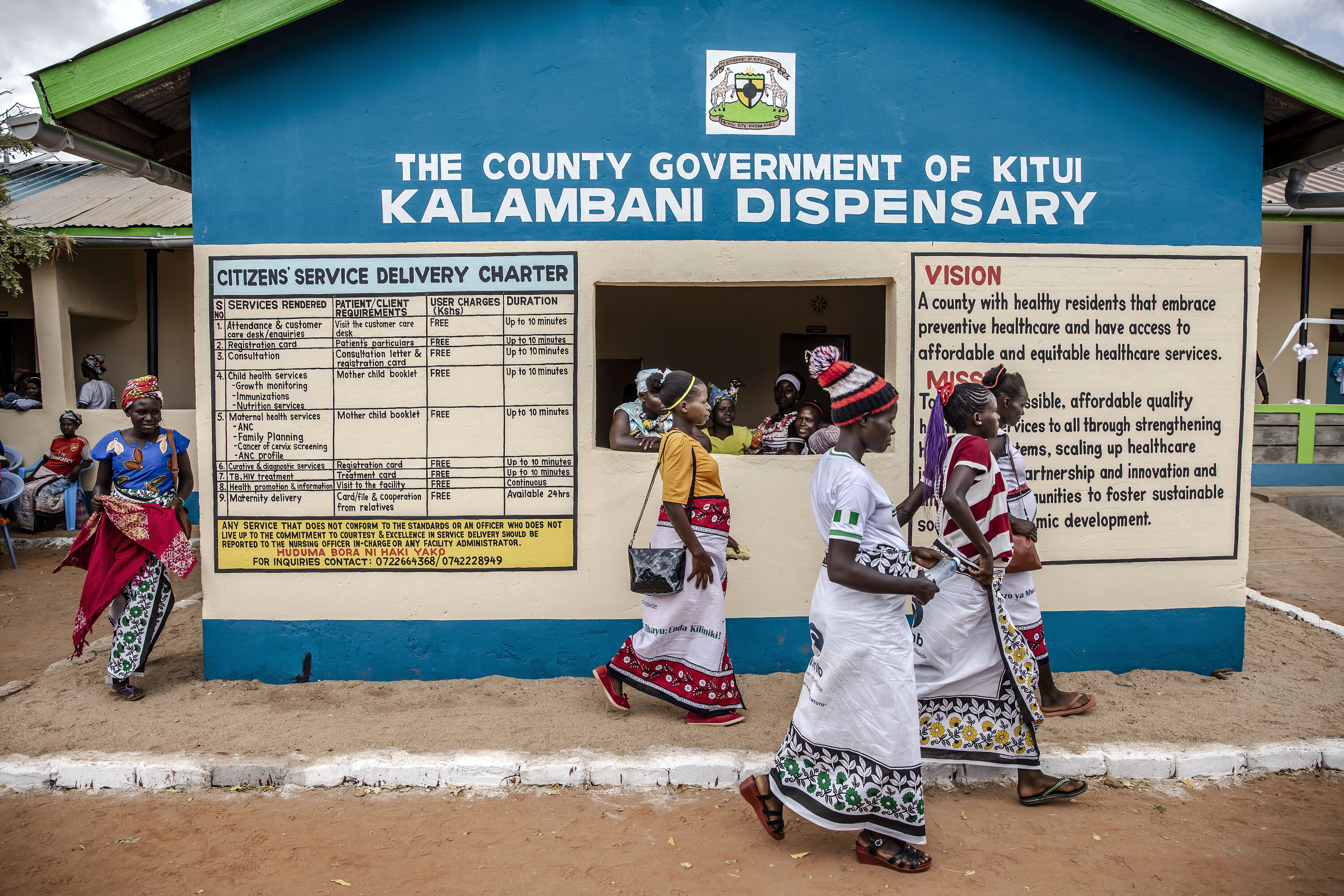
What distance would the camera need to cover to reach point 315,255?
16.1 feet

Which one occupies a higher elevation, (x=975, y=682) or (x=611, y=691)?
(x=975, y=682)

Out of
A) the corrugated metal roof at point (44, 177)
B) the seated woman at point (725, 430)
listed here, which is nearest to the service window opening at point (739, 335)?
the seated woman at point (725, 430)

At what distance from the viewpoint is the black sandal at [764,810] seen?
330cm

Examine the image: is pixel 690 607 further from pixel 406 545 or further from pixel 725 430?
pixel 725 430

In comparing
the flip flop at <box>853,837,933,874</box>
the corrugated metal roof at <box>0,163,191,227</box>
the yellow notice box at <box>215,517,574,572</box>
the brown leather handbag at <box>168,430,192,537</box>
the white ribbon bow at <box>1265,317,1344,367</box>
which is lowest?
the flip flop at <box>853,837,933,874</box>

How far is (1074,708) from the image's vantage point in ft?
14.8

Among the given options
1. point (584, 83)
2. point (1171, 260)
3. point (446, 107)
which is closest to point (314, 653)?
point (446, 107)

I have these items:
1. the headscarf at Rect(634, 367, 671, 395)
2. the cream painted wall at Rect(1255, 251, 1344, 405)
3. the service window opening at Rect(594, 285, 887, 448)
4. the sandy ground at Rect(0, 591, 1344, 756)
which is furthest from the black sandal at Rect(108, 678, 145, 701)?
the cream painted wall at Rect(1255, 251, 1344, 405)

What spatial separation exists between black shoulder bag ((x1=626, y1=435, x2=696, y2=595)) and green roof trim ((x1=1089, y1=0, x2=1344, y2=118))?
11.5 feet

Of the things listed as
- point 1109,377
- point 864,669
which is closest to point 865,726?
point 864,669

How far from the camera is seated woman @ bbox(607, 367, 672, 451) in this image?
5.00 metres

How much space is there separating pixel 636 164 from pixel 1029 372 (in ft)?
8.47

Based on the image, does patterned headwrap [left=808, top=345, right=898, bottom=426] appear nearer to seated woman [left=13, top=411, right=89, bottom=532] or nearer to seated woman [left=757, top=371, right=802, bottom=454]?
seated woman [left=757, top=371, right=802, bottom=454]

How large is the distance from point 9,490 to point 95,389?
2248 mm
